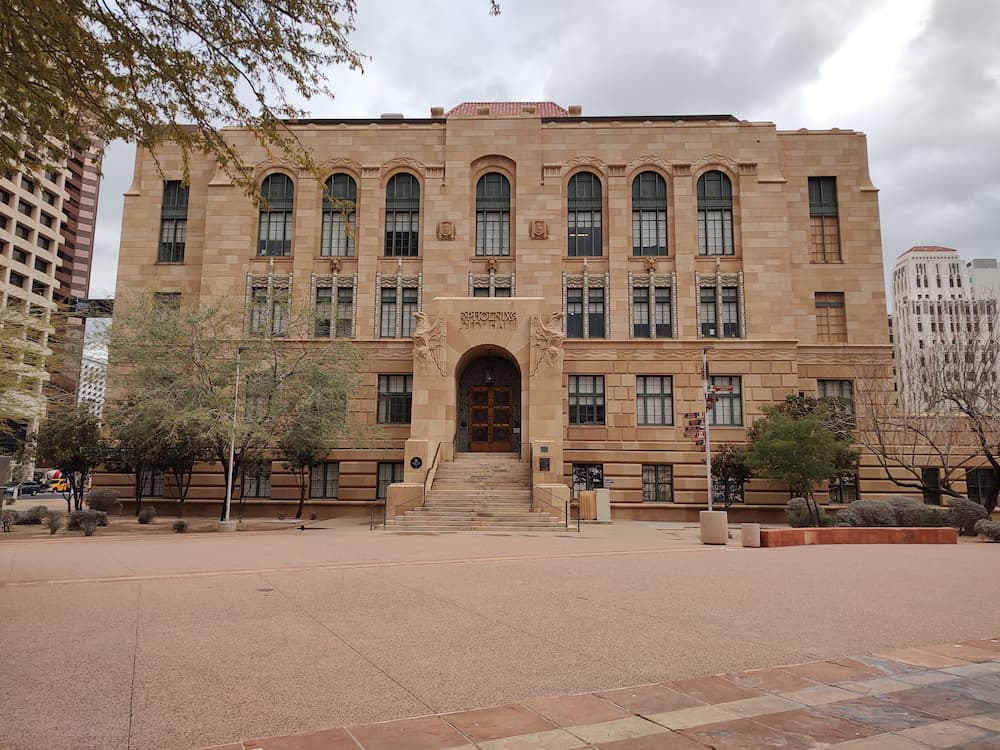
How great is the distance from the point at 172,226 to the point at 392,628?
3492 cm

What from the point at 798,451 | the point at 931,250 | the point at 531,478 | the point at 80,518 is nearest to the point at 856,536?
the point at 798,451

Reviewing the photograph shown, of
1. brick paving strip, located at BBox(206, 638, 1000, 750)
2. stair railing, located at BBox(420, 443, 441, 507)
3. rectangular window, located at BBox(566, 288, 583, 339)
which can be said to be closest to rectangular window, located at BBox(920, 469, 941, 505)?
rectangular window, located at BBox(566, 288, 583, 339)

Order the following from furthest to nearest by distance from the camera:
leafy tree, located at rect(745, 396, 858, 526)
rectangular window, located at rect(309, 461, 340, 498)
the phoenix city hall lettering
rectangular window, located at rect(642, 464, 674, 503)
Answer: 1. rectangular window, located at rect(309, 461, 340, 498)
2. rectangular window, located at rect(642, 464, 674, 503)
3. the phoenix city hall lettering
4. leafy tree, located at rect(745, 396, 858, 526)

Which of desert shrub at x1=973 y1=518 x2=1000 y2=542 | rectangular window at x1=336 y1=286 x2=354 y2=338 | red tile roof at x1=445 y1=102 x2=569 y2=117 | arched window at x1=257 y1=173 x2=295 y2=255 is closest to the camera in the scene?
desert shrub at x1=973 y1=518 x2=1000 y2=542

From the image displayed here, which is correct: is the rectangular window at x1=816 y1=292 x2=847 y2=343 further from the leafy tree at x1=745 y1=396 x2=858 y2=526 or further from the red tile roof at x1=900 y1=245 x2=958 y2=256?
the red tile roof at x1=900 y1=245 x2=958 y2=256

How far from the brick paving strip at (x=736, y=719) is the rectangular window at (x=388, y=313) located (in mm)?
30697

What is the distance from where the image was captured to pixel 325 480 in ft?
113

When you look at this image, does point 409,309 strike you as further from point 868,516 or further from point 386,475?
point 868,516

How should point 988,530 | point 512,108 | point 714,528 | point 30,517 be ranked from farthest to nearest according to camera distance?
point 512,108 < point 30,517 < point 988,530 < point 714,528

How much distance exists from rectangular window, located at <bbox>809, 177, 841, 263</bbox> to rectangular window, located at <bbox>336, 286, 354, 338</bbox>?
2368cm

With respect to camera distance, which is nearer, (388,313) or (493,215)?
(388,313)

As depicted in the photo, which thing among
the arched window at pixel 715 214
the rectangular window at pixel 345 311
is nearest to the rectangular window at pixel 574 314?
the arched window at pixel 715 214

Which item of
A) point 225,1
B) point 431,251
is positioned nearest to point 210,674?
point 225,1

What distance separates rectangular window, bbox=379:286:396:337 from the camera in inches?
1414
